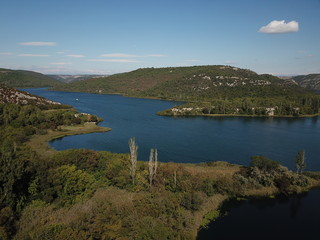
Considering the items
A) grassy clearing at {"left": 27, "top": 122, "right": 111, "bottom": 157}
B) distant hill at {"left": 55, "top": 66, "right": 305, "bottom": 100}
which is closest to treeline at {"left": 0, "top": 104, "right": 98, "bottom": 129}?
grassy clearing at {"left": 27, "top": 122, "right": 111, "bottom": 157}

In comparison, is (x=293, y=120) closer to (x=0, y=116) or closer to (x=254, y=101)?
(x=254, y=101)

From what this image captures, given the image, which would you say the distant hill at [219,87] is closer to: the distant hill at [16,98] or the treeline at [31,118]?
the distant hill at [16,98]

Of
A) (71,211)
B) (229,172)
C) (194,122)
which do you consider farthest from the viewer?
(194,122)

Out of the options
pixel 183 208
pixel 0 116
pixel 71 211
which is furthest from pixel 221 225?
pixel 0 116

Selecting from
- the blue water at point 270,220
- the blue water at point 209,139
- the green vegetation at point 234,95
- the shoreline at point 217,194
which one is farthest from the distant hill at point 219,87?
the blue water at point 270,220

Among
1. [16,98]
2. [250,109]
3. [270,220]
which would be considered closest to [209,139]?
[270,220]

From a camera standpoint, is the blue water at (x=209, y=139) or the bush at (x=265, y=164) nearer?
the bush at (x=265, y=164)

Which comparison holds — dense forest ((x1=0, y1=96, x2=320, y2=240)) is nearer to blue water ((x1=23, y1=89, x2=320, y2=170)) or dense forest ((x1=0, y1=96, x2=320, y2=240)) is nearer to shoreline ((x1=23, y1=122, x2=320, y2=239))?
shoreline ((x1=23, y1=122, x2=320, y2=239))
